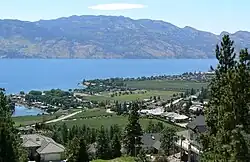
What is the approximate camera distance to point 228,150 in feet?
47.4

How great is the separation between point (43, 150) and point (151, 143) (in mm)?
12682

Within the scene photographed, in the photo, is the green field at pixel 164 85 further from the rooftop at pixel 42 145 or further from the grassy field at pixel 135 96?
the rooftop at pixel 42 145

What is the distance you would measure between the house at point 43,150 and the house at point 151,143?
8991 mm

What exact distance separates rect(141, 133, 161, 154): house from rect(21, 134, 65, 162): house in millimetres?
8991

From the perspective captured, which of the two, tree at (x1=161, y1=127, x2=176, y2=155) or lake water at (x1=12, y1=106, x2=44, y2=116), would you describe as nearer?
tree at (x1=161, y1=127, x2=176, y2=155)

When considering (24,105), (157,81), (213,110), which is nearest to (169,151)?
(213,110)

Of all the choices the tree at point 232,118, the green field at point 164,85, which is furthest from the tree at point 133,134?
the green field at point 164,85

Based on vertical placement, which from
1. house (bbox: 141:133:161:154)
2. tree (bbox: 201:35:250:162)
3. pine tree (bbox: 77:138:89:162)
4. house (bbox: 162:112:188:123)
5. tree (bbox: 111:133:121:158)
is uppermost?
tree (bbox: 201:35:250:162)

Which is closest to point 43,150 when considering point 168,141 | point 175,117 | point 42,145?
point 42,145

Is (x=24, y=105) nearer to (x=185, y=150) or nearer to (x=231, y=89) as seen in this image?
(x=185, y=150)

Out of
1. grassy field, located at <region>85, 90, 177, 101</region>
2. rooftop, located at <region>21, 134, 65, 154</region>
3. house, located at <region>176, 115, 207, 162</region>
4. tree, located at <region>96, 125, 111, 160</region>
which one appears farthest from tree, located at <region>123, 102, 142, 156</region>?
grassy field, located at <region>85, 90, 177, 101</region>

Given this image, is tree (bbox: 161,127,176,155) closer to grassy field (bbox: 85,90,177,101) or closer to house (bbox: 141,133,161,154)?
house (bbox: 141,133,161,154)

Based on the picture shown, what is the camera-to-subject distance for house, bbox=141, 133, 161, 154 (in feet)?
163

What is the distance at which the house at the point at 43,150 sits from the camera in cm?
4659
